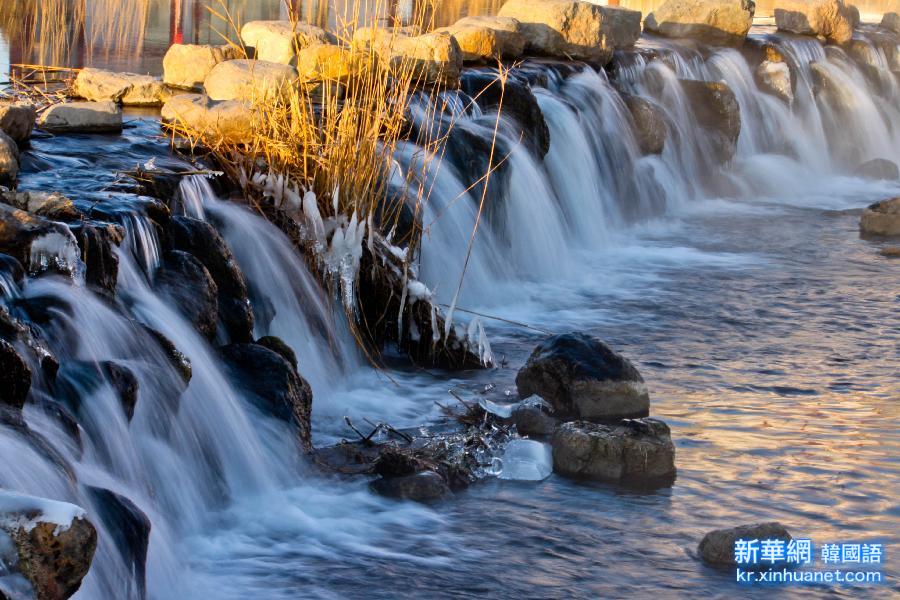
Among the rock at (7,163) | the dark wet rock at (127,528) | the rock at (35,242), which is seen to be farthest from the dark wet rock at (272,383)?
the dark wet rock at (127,528)

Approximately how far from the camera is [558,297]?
801cm

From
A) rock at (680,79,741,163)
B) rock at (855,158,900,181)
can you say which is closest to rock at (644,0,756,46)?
rock at (680,79,741,163)

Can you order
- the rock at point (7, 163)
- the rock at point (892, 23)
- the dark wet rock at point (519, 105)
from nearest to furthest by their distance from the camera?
the rock at point (7, 163), the dark wet rock at point (519, 105), the rock at point (892, 23)

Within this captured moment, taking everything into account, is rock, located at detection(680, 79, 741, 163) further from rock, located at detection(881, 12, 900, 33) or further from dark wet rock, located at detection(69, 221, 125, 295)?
dark wet rock, located at detection(69, 221, 125, 295)

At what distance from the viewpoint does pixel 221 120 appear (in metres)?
6.45

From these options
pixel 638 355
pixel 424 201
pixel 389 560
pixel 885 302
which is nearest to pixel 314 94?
pixel 424 201

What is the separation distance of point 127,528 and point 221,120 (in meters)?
3.15

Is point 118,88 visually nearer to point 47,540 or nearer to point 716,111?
point 47,540

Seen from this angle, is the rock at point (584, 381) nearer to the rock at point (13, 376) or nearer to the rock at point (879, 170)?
the rock at point (13, 376)

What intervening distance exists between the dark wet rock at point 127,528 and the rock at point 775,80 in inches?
470

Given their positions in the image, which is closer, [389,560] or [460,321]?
[389,560]

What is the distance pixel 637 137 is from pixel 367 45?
392cm

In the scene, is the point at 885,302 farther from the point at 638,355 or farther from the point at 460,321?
the point at 460,321

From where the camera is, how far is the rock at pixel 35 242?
14.9ft
